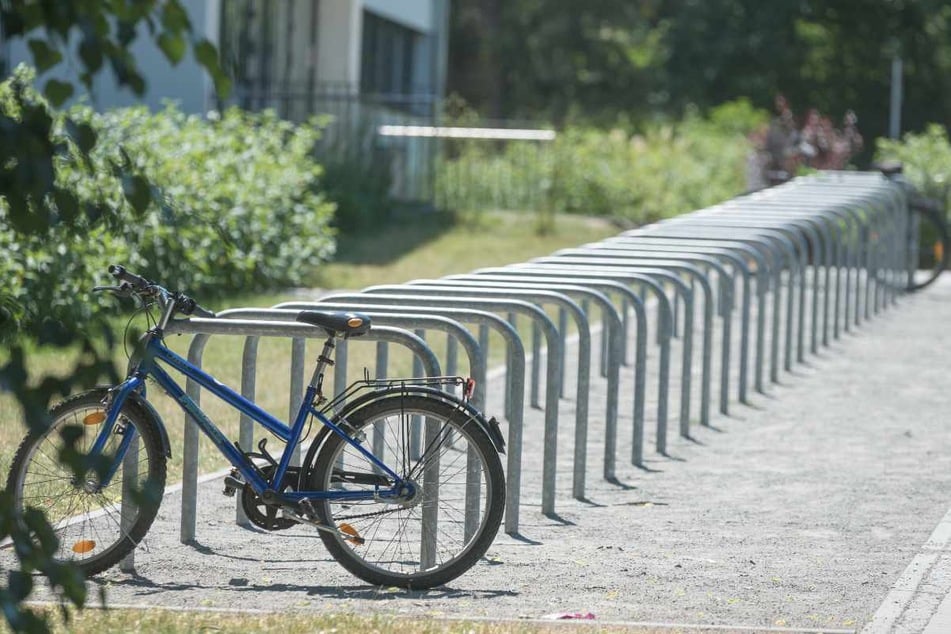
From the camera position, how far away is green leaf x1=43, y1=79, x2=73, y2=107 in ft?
11.7

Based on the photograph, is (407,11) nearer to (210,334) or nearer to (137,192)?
(210,334)

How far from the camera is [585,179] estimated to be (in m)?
24.8

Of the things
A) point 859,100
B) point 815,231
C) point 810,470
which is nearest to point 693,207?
point 815,231

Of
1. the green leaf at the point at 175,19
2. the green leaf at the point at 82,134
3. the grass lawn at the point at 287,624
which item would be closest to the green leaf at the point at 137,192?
the green leaf at the point at 82,134

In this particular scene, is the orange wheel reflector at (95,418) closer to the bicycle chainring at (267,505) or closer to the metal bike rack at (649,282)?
the bicycle chainring at (267,505)

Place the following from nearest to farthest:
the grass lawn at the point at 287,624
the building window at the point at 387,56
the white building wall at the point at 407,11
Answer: the grass lawn at the point at 287,624 < the white building wall at the point at 407,11 < the building window at the point at 387,56

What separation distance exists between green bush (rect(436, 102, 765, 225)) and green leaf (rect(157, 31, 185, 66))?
1967cm

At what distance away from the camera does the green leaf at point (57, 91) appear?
3.55m

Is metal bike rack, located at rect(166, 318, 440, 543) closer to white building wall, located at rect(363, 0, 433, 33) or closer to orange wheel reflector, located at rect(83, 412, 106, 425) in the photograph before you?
orange wheel reflector, located at rect(83, 412, 106, 425)

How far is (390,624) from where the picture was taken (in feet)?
17.0

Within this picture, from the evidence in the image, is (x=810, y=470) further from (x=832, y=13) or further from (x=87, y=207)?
(x=832, y=13)

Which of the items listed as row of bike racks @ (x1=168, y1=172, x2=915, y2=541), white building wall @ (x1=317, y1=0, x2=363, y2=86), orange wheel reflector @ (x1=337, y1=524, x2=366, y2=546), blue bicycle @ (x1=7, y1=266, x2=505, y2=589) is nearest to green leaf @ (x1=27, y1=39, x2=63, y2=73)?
blue bicycle @ (x1=7, y1=266, x2=505, y2=589)

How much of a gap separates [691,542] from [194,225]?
7.40 meters

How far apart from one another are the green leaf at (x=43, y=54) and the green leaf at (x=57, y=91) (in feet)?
0.12
